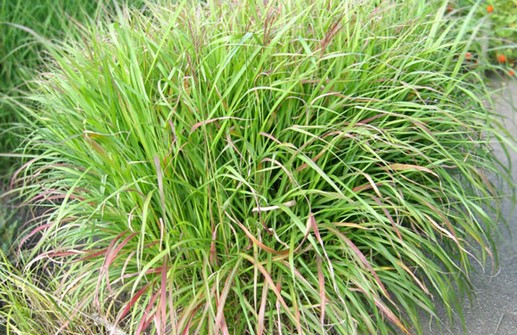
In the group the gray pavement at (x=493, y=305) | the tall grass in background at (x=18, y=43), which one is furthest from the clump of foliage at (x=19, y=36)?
the gray pavement at (x=493, y=305)

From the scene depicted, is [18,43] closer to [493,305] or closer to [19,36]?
[19,36]

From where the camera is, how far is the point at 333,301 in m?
1.99

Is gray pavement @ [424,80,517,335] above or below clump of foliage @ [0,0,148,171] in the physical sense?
below

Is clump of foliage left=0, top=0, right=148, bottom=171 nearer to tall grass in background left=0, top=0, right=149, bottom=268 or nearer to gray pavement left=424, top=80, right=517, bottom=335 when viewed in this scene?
tall grass in background left=0, top=0, right=149, bottom=268

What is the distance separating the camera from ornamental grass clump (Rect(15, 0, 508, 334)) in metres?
1.98

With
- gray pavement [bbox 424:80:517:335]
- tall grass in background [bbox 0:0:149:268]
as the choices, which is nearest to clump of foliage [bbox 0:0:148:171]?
tall grass in background [bbox 0:0:149:268]

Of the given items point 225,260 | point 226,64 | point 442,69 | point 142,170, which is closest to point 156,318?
point 225,260

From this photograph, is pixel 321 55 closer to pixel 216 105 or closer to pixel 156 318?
pixel 216 105

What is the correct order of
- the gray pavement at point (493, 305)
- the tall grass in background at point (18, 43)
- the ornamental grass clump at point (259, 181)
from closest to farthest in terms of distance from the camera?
1. the ornamental grass clump at point (259, 181)
2. the gray pavement at point (493, 305)
3. the tall grass in background at point (18, 43)

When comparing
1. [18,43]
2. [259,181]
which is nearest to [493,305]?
[259,181]

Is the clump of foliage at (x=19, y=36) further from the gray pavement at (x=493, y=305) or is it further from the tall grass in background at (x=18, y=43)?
the gray pavement at (x=493, y=305)

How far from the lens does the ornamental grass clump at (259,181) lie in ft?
6.51

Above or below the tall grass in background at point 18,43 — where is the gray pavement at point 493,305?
below

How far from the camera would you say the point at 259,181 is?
2096mm
